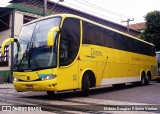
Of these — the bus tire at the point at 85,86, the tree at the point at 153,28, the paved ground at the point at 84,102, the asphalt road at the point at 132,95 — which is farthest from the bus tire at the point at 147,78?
the tree at the point at 153,28

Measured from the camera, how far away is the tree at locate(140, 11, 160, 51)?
33438 mm

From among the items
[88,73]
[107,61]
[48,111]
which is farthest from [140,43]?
[48,111]

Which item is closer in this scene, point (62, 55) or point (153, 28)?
point (62, 55)

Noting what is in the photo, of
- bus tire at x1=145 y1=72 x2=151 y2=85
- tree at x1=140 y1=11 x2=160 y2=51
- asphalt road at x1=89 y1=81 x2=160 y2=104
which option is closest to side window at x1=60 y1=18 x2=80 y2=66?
asphalt road at x1=89 y1=81 x2=160 y2=104

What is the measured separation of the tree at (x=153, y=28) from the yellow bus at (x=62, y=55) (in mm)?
21048

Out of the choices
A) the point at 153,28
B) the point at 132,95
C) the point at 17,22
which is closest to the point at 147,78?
the point at 132,95

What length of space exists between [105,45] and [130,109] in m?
6.06

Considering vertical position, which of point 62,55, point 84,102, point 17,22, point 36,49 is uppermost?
point 17,22

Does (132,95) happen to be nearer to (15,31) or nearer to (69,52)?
(69,52)

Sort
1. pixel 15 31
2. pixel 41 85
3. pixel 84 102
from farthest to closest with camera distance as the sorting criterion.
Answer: pixel 15 31 < pixel 41 85 < pixel 84 102

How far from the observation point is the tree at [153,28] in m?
33.4

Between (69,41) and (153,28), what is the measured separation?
85.5 ft

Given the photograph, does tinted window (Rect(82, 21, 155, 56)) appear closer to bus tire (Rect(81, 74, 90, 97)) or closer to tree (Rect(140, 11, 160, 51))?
bus tire (Rect(81, 74, 90, 97))

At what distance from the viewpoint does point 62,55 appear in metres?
9.79
